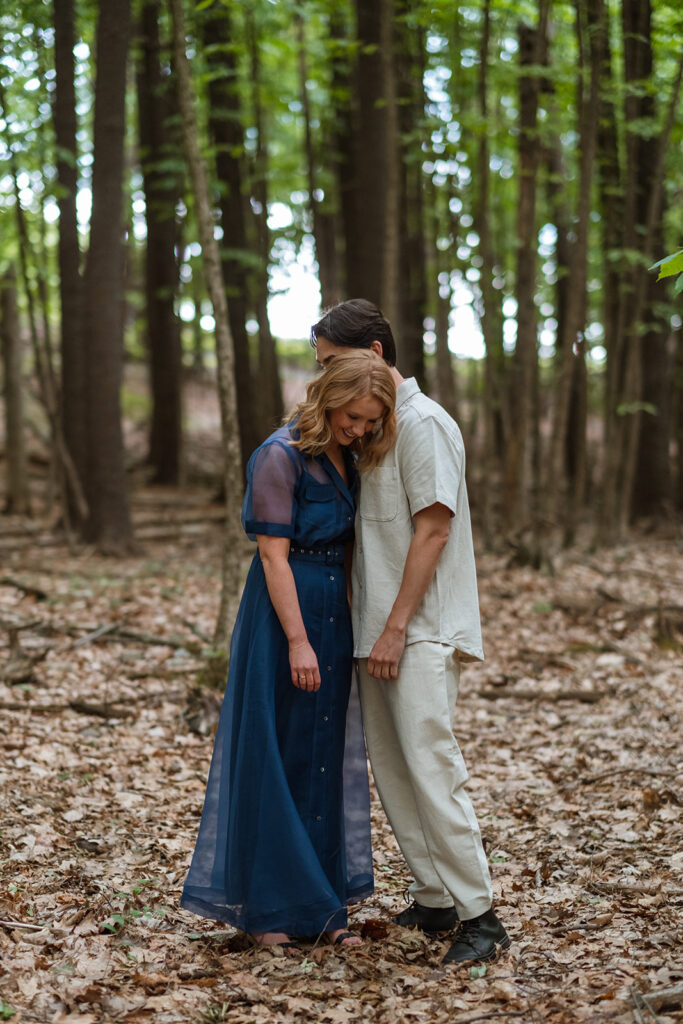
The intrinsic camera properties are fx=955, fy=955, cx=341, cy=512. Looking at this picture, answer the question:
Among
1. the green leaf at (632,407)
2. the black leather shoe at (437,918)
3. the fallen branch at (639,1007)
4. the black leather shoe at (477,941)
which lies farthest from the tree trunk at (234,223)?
the fallen branch at (639,1007)

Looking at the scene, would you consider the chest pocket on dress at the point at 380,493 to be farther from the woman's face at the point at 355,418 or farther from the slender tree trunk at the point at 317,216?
the slender tree trunk at the point at 317,216

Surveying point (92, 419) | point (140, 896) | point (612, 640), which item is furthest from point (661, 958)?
point (92, 419)

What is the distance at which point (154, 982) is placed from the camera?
10.5 ft

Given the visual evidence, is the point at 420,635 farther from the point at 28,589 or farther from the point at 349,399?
the point at 28,589

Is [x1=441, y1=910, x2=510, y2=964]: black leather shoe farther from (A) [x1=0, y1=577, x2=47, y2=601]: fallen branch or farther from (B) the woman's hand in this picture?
(A) [x1=0, y1=577, x2=47, y2=601]: fallen branch

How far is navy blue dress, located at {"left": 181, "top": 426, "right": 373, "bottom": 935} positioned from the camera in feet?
11.1

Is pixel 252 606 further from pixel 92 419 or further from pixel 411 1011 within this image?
pixel 92 419

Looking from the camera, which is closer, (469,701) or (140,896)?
(140,896)

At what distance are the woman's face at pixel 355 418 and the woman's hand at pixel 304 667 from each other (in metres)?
0.75

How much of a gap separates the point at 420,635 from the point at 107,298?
8.95 metres

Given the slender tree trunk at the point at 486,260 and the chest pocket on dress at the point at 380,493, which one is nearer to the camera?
the chest pocket on dress at the point at 380,493

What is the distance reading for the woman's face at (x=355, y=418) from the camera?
335 centimetres

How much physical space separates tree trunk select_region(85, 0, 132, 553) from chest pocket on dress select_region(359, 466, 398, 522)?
8494 mm

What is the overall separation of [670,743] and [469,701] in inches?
64.8
